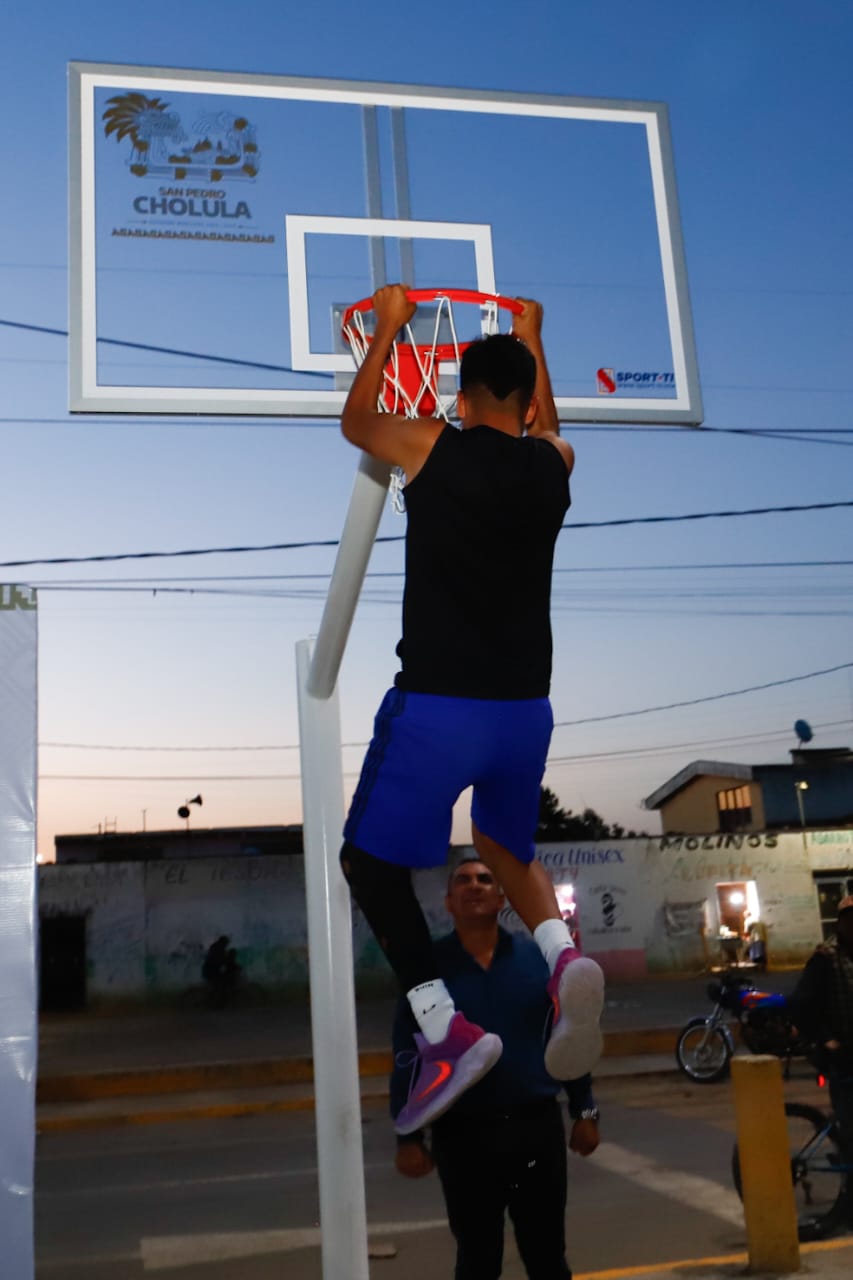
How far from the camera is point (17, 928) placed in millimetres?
4551

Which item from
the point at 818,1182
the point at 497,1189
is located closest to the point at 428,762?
the point at 497,1189

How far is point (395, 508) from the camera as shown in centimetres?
369

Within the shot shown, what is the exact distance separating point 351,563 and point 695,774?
41041 mm

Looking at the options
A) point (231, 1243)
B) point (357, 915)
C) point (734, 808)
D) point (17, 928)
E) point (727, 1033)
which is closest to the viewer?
point (17, 928)

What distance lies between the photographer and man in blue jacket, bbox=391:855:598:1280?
13.6 feet

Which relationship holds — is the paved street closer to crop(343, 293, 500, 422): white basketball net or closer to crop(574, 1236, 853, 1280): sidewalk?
crop(574, 1236, 853, 1280): sidewalk

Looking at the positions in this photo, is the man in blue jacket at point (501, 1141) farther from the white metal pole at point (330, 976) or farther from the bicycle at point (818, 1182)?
the bicycle at point (818, 1182)

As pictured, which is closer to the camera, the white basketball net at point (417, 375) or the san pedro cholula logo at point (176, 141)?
the white basketball net at point (417, 375)

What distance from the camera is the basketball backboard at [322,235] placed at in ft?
14.9

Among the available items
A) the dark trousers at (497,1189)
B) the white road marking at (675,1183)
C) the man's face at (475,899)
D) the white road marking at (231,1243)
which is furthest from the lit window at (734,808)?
the dark trousers at (497,1189)

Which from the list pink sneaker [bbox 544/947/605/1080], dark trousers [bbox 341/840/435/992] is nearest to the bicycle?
pink sneaker [bbox 544/947/605/1080]

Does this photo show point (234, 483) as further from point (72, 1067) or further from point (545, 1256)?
point (72, 1067)

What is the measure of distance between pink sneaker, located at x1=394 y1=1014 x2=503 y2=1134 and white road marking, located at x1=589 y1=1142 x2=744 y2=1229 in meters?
6.37

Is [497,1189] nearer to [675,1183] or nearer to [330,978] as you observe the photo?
[330,978]
